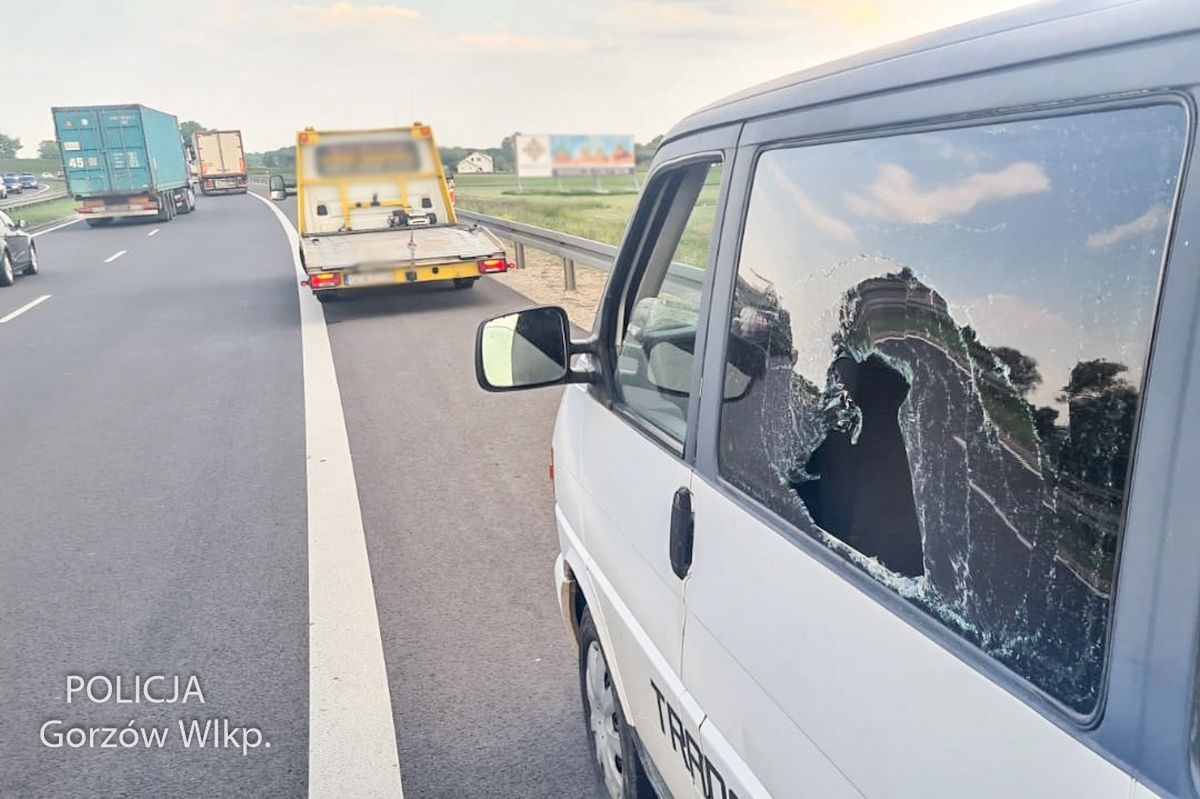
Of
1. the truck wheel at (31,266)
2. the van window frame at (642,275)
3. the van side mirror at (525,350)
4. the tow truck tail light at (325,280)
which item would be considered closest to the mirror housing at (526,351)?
the van side mirror at (525,350)

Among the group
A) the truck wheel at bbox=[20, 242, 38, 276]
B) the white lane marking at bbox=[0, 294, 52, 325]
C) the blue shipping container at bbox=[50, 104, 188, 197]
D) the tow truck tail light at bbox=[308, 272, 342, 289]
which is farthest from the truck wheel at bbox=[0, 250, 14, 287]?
the blue shipping container at bbox=[50, 104, 188, 197]

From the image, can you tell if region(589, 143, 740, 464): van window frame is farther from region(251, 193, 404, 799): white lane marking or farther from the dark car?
the dark car

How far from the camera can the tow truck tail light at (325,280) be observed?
1160cm

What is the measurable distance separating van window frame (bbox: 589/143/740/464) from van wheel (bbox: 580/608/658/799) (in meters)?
0.76

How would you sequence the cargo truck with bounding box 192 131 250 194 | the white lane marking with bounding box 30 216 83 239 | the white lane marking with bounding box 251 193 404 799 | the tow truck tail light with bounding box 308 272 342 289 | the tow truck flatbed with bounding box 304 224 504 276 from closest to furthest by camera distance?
the white lane marking with bounding box 251 193 404 799 < the tow truck tail light with bounding box 308 272 342 289 < the tow truck flatbed with bounding box 304 224 504 276 < the white lane marking with bounding box 30 216 83 239 < the cargo truck with bounding box 192 131 250 194

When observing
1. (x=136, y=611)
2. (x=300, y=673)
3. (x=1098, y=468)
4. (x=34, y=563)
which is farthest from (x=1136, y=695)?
(x=34, y=563)

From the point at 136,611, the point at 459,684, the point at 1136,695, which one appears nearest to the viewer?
the point at 1136,695

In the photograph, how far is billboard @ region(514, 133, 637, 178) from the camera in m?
16.0

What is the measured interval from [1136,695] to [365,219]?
14.7 m

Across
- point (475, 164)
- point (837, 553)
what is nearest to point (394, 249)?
point (475, 164)

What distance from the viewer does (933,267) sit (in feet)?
4.56

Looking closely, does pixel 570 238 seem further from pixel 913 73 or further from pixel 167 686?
pixel 913 73

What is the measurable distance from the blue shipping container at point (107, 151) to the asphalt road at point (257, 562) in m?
25.3

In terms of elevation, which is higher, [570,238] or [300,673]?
[570,238]
